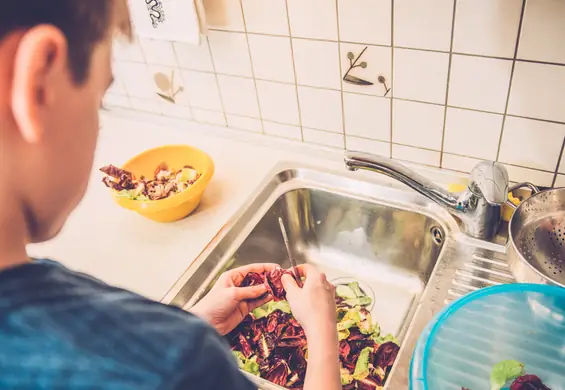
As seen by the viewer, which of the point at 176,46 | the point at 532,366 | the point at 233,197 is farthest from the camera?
the point at 176,46

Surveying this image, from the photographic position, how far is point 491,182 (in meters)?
0.90

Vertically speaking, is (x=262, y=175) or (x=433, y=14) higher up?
(x=433, y=14)

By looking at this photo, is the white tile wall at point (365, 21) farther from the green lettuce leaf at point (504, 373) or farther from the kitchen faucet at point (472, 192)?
the green lettuce leaf at point (504, 373)

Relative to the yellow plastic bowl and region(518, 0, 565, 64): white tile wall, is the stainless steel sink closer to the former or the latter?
the yellow plastic bowl

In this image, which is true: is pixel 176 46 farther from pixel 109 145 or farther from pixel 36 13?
pixel 36 13

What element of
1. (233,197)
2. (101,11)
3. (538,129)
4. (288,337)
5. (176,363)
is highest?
(101,11)

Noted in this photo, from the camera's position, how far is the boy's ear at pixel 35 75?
13.7 inches

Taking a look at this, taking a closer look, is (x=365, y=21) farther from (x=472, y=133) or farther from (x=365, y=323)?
(x=365, y=323)

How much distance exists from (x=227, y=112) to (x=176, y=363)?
97 centimetres

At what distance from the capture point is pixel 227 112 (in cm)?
133

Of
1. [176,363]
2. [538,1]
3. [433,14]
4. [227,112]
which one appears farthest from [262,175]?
[176,363]

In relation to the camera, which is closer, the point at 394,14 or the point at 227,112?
the point at 394,14

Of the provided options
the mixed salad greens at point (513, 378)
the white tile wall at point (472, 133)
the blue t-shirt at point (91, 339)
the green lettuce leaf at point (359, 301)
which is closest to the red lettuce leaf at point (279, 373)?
the green lettuce leaf at point (359, 301)

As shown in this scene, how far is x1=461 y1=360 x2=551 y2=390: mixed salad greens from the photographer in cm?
67
